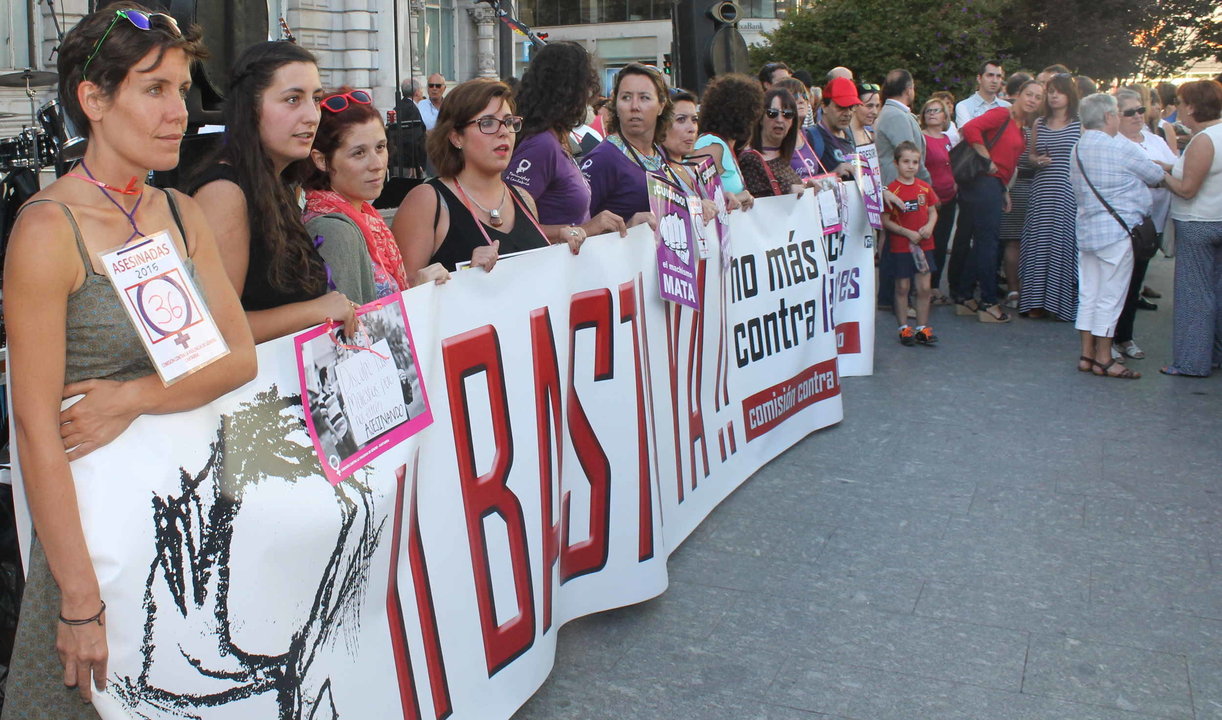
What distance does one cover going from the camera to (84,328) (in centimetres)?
204

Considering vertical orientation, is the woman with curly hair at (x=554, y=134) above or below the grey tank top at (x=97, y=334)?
above

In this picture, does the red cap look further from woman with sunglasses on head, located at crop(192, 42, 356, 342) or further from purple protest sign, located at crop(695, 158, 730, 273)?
woman with sunglasses on head, located at crop(192, 42, 356, 342)

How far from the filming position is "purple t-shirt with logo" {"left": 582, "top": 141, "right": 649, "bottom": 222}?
16.6ft

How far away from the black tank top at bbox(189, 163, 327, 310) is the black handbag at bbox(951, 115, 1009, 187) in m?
8.23

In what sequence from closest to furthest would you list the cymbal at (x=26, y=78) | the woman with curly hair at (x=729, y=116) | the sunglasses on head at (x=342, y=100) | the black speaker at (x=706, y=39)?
the sunglasses on head at (x=342, y=100) < the woman with curly hair at (x=729, y=116) < the cymbal at (x=26, y=78) < the black speaker at (x=706, y=39)

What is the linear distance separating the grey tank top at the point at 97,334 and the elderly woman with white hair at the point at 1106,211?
7050 millimetres

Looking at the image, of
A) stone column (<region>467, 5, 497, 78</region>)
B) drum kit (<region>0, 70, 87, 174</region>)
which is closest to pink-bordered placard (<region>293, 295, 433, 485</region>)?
drum kit (<region>0, 70, 87, 174</region>)

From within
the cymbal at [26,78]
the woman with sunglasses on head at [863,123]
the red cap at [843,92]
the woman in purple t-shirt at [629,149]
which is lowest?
the woman in purple t-shirt at [629,149]

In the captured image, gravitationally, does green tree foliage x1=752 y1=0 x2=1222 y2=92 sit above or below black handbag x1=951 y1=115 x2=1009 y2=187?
above

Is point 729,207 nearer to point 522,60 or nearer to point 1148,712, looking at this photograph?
point 1148,712

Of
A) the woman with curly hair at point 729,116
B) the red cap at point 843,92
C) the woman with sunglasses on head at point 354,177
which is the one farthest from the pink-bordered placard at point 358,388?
the red cap at point 843,92

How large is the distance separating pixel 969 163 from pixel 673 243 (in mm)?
6234

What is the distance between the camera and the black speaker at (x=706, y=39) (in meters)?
10.2

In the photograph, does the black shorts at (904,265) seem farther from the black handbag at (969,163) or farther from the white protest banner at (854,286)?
the black handbag at (969,163)
